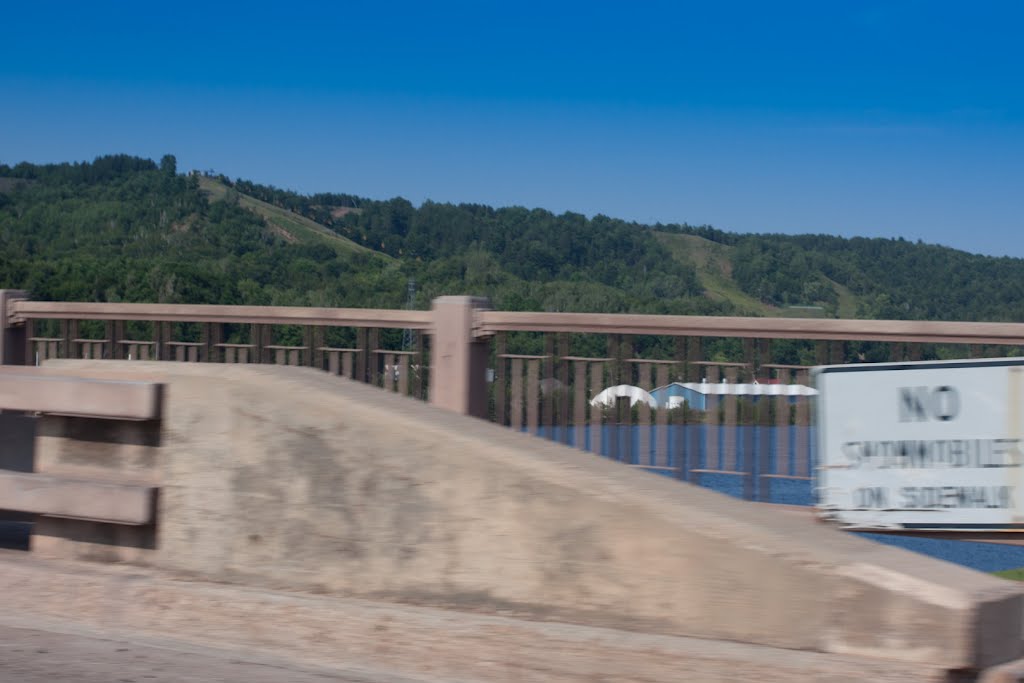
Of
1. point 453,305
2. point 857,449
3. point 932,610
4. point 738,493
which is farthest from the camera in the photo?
point 453,305

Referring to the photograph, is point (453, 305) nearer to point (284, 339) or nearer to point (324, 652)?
point (284, 339)

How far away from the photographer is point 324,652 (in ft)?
11.6

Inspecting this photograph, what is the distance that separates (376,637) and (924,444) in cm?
296

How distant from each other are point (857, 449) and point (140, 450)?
329 centimetres

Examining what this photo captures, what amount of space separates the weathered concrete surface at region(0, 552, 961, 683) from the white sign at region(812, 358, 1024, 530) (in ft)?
7.85

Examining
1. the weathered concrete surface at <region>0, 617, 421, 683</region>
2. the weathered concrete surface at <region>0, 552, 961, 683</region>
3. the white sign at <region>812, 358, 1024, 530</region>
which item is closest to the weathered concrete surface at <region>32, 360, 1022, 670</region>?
the weathered concrete surface at <region>0, 552, 961, 683</region>

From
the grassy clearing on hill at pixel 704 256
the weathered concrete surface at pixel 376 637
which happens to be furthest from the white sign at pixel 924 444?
the grassy clearing on hill at pixel 704 256

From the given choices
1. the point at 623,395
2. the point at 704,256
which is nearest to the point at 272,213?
the point at 704,256

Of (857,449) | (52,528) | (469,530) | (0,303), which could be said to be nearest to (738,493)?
(857,449)

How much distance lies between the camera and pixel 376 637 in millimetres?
3465

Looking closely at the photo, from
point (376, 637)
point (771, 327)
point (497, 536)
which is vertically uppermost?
point (771, 327)

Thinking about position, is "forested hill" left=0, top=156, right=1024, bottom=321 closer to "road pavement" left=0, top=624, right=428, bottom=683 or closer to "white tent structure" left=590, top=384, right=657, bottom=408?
"white tent structure" left=590, top=384, right=657, bottom=408

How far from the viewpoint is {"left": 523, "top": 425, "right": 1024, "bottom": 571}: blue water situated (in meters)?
6.23

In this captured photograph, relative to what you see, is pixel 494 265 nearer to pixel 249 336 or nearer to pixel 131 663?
pixel 249 336
